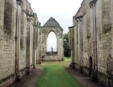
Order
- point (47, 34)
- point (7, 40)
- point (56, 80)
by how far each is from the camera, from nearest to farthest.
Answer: point (7, 40), point (56, 80), point (47, 34)

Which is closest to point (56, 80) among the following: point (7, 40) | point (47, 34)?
point (7, 40)

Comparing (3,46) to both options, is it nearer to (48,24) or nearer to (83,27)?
(83,27)

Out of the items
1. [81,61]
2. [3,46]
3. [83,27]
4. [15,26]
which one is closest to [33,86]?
[3,46]

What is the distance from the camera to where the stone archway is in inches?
1389

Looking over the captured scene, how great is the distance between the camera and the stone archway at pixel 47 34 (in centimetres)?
3528

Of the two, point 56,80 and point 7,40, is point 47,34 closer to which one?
point 56,80

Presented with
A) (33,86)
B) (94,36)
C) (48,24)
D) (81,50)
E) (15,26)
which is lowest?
(33,86)

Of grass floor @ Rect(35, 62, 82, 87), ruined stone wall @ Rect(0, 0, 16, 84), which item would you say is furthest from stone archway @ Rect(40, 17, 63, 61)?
ruined stone wall @ Rect(0, 0, 16, 84)

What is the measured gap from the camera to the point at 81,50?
18094 mm

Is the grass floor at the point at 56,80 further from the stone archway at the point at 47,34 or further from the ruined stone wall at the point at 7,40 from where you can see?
the stone archway at the point at 47,34

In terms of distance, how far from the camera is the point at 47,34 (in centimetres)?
3653

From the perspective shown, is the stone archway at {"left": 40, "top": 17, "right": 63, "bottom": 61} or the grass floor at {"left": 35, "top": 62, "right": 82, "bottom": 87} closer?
the grass floor at {"left": 35, "top": 62, "right": 82, "bottom": 87}

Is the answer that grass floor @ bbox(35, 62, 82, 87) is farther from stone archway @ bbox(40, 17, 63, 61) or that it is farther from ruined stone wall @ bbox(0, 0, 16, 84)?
stone archway @ bbox(40, 17, 63, 61)

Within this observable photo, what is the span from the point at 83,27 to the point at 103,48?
296 inches
